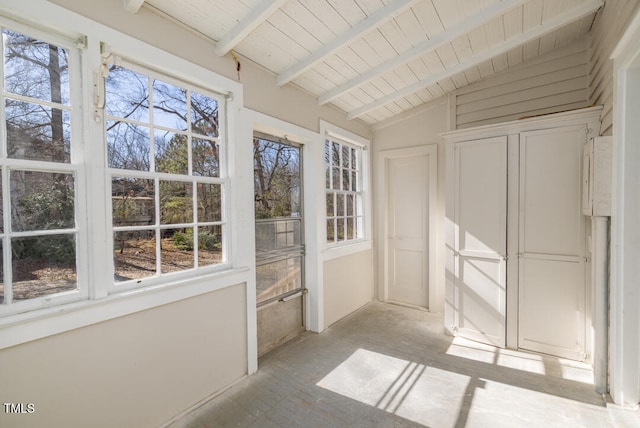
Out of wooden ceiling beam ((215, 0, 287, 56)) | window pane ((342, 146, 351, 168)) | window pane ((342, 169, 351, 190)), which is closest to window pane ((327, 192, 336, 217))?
window pane ((342, 169, 351, 190))

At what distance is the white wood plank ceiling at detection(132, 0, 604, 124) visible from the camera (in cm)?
203

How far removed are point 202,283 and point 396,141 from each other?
10.6 feet

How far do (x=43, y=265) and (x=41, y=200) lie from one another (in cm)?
33

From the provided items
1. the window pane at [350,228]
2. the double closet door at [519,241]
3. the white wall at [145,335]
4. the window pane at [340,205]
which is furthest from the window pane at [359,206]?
the white wall at [145,335]

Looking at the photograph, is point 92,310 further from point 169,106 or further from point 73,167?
point 169,106

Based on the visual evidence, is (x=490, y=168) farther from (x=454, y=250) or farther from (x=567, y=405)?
(x=567, y=405)

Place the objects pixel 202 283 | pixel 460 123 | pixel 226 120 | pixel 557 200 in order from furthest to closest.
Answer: pixel 460 123
pixel 557 200
pixel 226 120
pixel 202 283

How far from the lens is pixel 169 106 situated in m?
2.03

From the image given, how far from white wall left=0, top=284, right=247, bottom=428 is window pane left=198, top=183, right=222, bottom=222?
59cm

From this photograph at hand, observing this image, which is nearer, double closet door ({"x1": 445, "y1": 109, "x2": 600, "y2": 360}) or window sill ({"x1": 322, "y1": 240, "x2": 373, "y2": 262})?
double closet door ({"x1": 445, "y1": 109, "x2": 600, "y2": 360})

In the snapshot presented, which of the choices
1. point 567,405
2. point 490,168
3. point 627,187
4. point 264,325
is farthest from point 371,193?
point 567,405

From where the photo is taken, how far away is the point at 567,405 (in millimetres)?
2100

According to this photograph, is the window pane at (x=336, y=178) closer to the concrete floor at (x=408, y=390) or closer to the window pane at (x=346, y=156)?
the window pane at (x=346, y=156)

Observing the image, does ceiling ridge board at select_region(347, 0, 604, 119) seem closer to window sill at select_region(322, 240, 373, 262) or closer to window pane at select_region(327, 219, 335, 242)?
window pane at select_region(327, 219, 335, 242)
